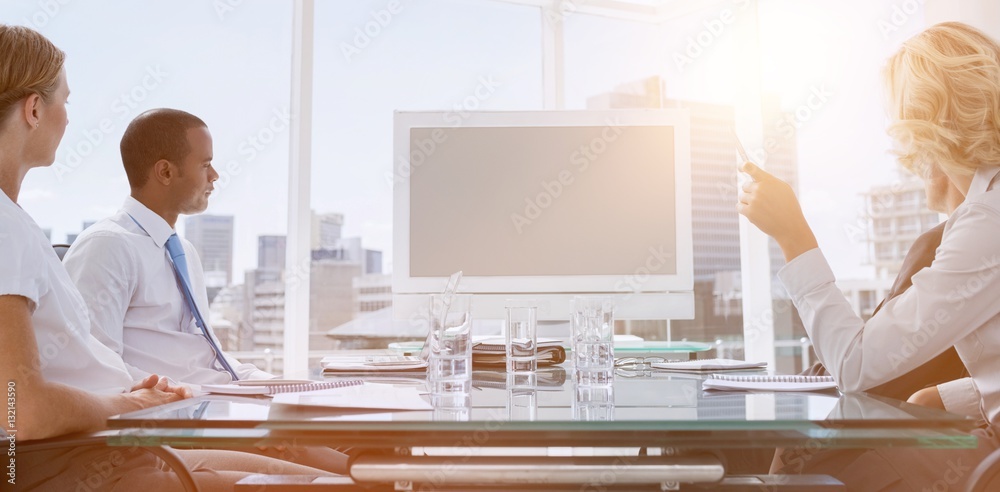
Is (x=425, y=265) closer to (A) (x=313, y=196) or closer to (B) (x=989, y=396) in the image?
(B) (x=989, y=396)

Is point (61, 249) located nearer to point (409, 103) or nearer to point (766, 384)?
point (766, 384)

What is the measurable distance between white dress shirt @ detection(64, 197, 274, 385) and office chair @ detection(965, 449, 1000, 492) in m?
1.71

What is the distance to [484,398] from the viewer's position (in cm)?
123

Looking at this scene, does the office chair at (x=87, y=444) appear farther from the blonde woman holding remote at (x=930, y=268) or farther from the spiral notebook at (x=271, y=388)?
the blonde woman holding remote at (x=930, y=268)

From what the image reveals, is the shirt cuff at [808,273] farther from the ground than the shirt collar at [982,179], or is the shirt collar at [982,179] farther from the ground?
the shirt collar at [982,179]

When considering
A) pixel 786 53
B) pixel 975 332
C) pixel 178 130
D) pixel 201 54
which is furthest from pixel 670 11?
pixel 975 332

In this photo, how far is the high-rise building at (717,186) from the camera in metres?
4.12

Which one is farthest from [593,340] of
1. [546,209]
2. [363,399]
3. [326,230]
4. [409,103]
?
[409,103]

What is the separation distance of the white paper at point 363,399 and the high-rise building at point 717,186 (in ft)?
10.2

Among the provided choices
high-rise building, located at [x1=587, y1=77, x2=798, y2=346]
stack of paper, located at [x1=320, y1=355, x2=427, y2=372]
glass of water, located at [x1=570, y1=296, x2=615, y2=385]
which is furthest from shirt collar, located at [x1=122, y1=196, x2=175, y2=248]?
high-rise building, located at [x1=587, y1=77, x2=798, y2=346]

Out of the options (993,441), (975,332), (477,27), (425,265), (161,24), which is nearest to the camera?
(993,441)

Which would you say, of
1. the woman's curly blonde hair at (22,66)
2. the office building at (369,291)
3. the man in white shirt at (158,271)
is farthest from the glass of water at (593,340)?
the office building at (369,291)

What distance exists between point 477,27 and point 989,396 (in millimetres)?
3563

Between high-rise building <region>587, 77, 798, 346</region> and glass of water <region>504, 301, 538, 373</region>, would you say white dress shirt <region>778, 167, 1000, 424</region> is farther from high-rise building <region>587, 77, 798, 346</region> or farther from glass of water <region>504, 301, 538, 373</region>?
high-rise building <region>587, 77, 798, 346</region>
